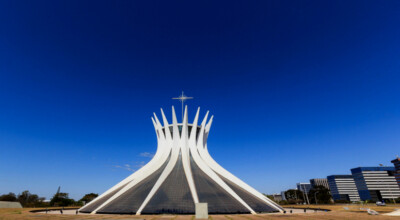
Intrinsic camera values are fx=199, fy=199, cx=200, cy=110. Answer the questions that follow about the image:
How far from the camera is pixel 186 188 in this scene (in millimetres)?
26469

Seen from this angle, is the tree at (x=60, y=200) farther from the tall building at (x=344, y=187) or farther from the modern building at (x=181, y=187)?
the tall building at (x=344, y=187)

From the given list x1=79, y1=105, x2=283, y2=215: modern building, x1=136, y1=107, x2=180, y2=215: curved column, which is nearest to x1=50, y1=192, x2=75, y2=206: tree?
x1=79, y1=105, x2=283, y2=215: modern building

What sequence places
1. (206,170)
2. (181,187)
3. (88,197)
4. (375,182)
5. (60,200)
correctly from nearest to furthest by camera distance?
1. (181,187)
2. (206,170)
3. (60,200)
4. (88,197)
5. (375,182)

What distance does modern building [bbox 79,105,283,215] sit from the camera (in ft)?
78.0

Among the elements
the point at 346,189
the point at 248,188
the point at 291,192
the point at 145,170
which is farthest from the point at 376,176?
the point at 145,170

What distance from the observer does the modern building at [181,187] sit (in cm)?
2377

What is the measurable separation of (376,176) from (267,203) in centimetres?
20251

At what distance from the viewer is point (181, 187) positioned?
26.6m

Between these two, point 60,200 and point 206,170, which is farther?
point 60,200

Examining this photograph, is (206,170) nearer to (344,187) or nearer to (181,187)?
(181,187)

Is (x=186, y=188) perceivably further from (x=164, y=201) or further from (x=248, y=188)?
(x=248, y=188)

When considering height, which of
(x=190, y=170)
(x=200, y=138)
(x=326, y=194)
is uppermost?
(x=200, y=138)

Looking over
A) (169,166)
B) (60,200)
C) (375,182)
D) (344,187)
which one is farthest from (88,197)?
(344,187)

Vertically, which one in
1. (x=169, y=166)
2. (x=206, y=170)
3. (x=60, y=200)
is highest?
(x=169, y=166)
